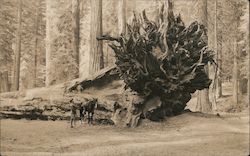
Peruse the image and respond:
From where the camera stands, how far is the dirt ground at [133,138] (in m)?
9.55

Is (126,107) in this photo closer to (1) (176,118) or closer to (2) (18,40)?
(1) (176,118)

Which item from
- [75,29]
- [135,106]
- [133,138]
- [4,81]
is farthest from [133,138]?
[4,81]

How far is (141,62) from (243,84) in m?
22.1

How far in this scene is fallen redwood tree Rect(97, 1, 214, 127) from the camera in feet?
48.7

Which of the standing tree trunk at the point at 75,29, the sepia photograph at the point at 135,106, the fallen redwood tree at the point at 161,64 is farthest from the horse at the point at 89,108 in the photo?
the standing tree trunk at the point at 75,29

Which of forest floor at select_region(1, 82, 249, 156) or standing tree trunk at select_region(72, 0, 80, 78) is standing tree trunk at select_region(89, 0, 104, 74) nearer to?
forest floor at select_region(1, 82, 249, 156)

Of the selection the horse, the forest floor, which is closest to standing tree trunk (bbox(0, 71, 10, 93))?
the forest floor

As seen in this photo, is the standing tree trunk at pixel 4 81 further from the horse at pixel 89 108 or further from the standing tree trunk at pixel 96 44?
the horse at pixel 89 108

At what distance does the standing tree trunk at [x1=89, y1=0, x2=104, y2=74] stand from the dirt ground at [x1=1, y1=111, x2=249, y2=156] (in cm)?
524

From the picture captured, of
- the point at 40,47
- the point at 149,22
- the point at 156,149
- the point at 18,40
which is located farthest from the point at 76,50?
the point at 156,149

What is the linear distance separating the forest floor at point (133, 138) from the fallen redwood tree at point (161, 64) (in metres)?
0.59

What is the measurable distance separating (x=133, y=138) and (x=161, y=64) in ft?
13.2

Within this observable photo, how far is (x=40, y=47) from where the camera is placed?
3744cm

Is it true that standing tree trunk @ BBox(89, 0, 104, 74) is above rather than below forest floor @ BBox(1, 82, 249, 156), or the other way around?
above
